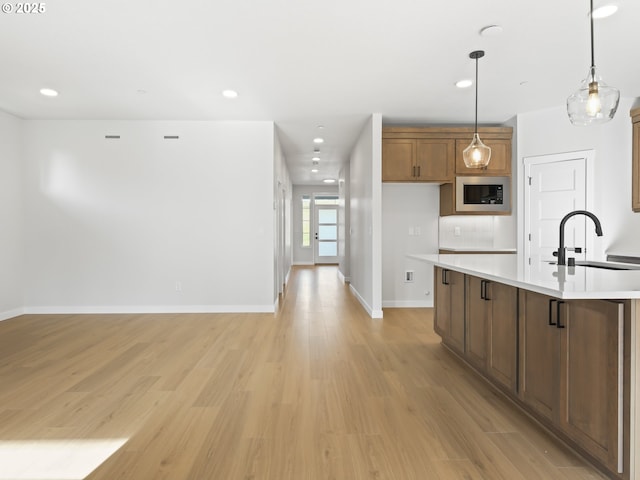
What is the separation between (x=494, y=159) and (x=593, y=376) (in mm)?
4050

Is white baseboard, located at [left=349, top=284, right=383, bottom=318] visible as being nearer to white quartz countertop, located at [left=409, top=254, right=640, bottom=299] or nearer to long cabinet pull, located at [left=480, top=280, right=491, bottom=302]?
long cabinet pull, located at [left=480, top=280, right=491, bottom=302]

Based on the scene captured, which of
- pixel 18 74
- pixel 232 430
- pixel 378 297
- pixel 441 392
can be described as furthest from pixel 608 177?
pixel 18 74

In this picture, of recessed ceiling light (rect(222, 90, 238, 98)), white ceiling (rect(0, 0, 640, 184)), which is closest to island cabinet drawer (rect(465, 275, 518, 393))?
white ceiling (rect(0, 0, 640, 184))

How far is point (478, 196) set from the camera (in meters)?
5.11

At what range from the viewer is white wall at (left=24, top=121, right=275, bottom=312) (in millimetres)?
5211

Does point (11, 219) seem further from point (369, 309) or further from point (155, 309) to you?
point (369, 309)

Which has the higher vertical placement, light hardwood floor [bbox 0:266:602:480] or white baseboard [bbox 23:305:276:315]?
white baseboard [bbox 23:305:276:315]

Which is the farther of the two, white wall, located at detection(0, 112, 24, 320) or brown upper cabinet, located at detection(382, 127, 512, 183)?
brown upper cabinet, located at detection(382, 127, 512, 183)

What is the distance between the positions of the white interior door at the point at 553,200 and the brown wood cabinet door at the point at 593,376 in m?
2.84

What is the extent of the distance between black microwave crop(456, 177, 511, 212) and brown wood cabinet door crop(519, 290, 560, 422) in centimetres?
313

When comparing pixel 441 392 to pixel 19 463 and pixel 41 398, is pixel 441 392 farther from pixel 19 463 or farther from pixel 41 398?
pixel 41 398

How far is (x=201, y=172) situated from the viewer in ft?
17.3

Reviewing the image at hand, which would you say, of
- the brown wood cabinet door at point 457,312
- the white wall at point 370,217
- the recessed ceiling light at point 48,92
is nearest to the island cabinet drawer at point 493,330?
the brown wood cabinet door at point 457,312

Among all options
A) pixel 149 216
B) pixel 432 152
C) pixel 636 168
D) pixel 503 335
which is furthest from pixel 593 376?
pixel 149 216
